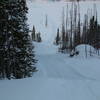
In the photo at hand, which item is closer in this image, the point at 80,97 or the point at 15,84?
the point at 80,97

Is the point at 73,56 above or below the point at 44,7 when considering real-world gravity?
below

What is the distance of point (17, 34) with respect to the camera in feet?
50.0

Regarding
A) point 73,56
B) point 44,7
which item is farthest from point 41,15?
point 73,56

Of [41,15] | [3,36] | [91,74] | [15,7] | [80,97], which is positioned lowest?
[91,74]

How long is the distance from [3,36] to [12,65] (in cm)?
202

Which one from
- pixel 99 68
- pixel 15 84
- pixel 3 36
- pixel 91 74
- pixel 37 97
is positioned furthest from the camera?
pixel 99 68

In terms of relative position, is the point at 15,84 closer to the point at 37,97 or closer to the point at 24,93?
the point at 24,93

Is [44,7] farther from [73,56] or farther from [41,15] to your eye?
[73,56]

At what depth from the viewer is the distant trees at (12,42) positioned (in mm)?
14461

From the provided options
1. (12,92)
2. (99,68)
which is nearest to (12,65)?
(12,92)

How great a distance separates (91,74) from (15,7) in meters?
9.87

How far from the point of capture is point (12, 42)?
49.2 feet

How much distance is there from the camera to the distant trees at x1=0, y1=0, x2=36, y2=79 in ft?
47.4

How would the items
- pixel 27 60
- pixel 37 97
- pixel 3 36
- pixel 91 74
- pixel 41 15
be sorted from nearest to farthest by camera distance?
pixel 37 97
pixel 3 36
pixel 27 60
pixel 91 74
pixel 41 15
